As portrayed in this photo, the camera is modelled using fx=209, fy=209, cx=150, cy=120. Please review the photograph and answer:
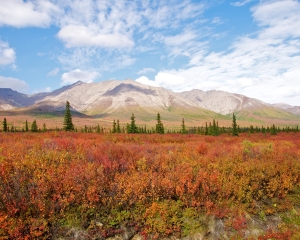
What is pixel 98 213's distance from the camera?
357 inches

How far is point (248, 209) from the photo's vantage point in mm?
10930

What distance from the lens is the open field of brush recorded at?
8249mm

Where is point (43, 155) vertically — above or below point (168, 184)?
above

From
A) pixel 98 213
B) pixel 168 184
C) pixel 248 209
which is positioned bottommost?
pixel 248 209


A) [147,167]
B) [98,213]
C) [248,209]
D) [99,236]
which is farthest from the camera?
[147,167]

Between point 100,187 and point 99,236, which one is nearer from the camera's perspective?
point 99,236

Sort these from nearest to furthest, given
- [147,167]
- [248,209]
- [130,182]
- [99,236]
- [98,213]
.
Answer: [99,236] → [98,213] → [130,182] → [248,209] → [147,167]

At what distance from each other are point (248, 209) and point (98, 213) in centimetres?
764

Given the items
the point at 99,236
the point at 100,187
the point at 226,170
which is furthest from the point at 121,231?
the point at 226,170

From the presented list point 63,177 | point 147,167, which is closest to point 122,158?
point 147,167

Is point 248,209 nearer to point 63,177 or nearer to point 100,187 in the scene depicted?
point 100,187

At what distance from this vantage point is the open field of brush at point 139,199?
825 centimetres

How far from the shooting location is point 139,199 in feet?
32.3

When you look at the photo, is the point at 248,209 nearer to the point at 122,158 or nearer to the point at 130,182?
the point at 130,182
